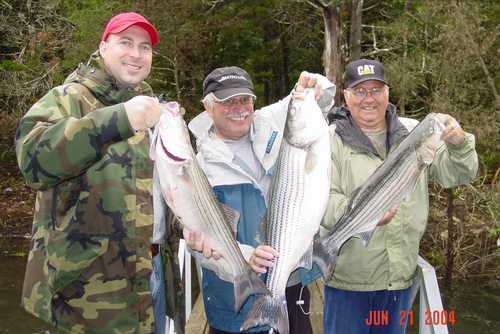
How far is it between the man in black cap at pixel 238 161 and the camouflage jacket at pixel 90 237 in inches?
22.8

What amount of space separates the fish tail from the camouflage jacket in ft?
3.22

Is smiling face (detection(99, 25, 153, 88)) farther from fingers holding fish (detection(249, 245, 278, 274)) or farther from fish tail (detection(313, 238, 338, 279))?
fish tail (detection(313, 238, 338, 279))

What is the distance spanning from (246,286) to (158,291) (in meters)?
0.55

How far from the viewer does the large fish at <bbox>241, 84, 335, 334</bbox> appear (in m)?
3.19

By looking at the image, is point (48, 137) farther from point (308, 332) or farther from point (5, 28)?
point (5, 28)

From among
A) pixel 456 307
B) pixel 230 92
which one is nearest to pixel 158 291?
pixel 230 92

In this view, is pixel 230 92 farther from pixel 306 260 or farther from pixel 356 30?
pixel 356 30

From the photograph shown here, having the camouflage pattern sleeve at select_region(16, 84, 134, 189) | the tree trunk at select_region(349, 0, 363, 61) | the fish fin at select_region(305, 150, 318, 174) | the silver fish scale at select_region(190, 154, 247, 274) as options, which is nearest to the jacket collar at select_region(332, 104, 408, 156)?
the fish fin at select_region(305, 150, 318, 174)

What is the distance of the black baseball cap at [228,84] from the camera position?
3.49 meters

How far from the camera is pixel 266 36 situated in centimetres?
2208


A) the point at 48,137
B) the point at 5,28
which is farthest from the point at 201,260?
the point at 5,28

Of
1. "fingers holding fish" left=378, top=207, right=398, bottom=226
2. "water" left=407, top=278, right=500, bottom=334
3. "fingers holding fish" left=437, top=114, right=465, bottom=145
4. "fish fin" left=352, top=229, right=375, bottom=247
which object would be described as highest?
"fingers holding fish" left=437, top=114, right=465, bottom=145

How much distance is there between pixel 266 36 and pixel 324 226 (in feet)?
63.0

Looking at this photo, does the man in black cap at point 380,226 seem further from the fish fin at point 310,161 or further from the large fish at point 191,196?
the large fish at point 191,196
